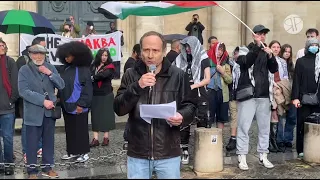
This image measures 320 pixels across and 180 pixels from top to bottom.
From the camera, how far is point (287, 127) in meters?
8.15

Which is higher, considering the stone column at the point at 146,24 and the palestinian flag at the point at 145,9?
the stone column at the point at 146,24

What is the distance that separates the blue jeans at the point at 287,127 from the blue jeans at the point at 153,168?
475 cm

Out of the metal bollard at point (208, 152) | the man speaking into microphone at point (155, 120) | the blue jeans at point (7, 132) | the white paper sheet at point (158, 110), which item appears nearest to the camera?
the white paper sheet at point (158, 110)

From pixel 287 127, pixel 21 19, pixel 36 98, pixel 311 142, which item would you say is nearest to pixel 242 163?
pixel 311 142

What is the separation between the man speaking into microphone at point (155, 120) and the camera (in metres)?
3.69

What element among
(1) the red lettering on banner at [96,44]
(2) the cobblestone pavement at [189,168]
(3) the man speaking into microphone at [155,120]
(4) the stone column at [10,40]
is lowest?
(2) the cobblestone pavement at [189,168]

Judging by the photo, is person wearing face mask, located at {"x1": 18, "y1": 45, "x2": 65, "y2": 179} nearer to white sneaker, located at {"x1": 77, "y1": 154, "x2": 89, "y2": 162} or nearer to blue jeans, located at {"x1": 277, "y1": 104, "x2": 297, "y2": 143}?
white sneaker, located at {"x1": 77, "y1": 154, "x2": 89, "y2": 162}

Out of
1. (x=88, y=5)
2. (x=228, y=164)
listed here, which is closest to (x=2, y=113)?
(x=228, y=164)

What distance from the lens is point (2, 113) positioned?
641cm

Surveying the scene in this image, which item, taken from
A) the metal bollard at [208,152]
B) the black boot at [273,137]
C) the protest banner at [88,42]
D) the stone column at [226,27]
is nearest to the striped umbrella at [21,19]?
the protest banner at [88,42]

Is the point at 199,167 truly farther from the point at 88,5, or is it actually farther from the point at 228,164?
the point at 88,5

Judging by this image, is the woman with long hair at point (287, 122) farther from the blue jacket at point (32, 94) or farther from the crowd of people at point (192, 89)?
the blue jacket at point (32, 94)

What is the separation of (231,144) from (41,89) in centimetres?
352

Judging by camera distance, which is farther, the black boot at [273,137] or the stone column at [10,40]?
the stone column at [10,40]
